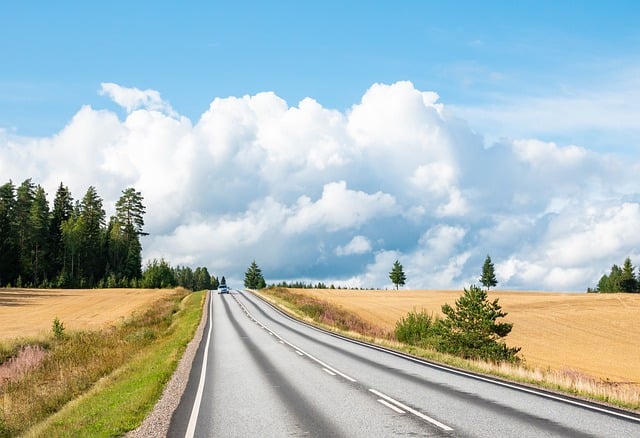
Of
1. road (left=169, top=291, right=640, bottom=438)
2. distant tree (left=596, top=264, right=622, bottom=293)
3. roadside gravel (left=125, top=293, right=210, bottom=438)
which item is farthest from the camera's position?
distant tree (left=596, top=264, right=622, bottom=293)

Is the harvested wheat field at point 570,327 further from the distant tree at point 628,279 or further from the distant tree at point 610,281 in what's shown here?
the distant tree at point 610,281

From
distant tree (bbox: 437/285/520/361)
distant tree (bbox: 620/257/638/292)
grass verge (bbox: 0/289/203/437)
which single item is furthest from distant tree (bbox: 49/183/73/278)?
distant tree (bbox: 620/257/638/292)

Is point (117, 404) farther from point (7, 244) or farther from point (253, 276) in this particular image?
point (253, 276)

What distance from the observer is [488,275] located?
451 ft

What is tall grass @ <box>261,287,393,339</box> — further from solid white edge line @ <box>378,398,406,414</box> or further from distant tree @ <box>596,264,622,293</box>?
distant tree @ <box>596,264,622,293</box>

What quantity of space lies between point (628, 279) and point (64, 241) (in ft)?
400

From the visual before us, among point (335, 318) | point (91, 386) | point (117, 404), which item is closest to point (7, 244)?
point (335, 318)

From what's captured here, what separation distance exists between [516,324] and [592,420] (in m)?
57.0

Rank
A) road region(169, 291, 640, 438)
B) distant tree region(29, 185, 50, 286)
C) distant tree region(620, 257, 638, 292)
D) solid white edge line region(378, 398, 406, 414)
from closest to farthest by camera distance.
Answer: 1. road region(169, 291, 640, 438)
2. solid white edge line region(378, 398, 406, 414)
3. distant tree region(29, 185, 50, 286)
4. distant tree region(620, 257, 638, 292)

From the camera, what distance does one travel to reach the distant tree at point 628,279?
130 metres

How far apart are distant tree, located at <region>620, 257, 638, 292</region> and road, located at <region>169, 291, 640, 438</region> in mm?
127339

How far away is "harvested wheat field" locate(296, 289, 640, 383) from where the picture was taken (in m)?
40.7

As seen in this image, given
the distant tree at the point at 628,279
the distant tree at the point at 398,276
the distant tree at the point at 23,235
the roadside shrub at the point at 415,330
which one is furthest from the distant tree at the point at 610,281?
the distant tree at the point at 23,235

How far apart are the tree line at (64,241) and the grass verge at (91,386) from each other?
7035 cm
